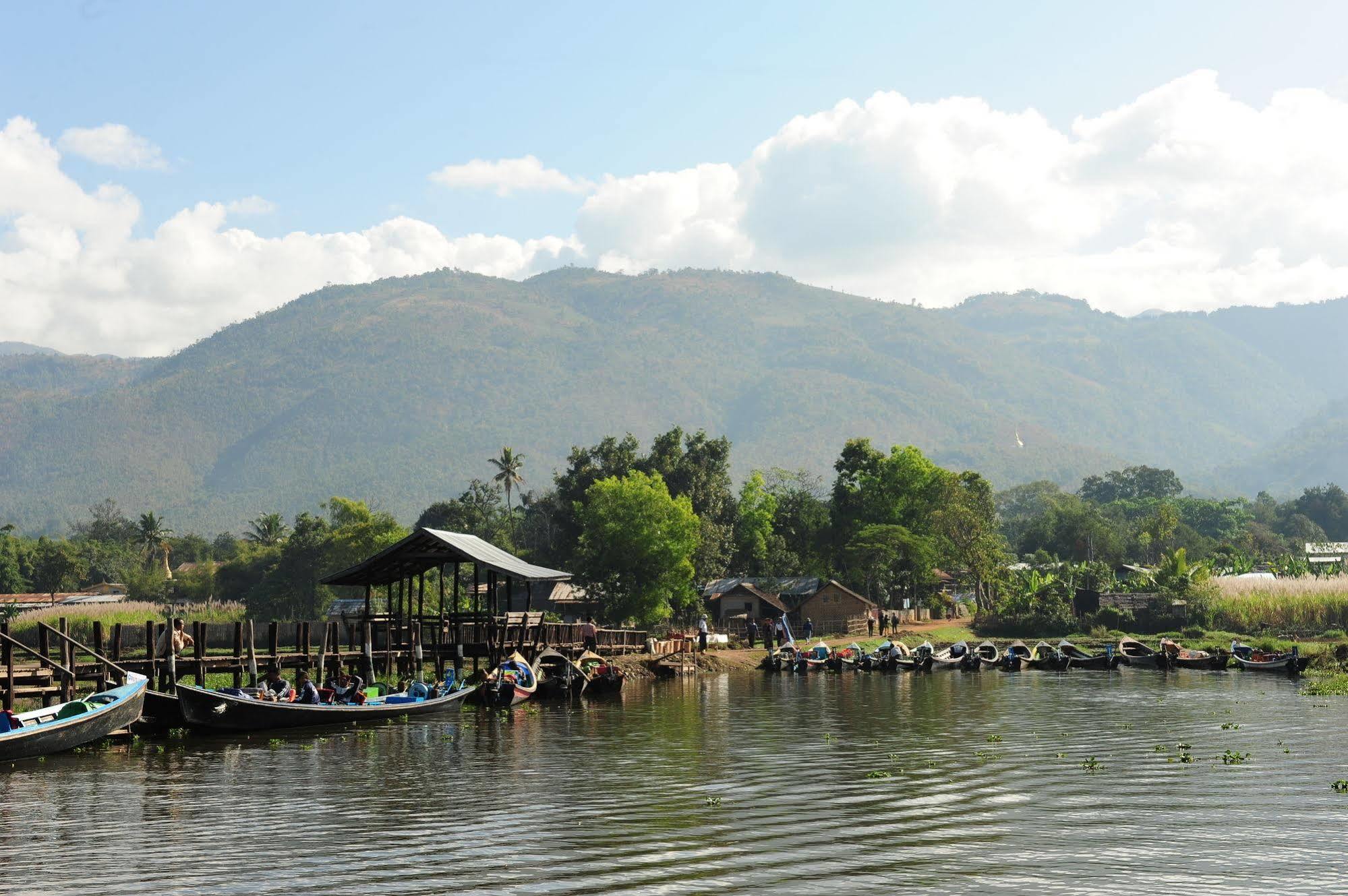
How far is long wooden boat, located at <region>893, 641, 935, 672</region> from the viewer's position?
65.5 metres

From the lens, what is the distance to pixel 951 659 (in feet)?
220

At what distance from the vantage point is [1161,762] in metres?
27.5

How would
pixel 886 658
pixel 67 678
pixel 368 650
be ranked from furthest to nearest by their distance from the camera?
pixel 886 658 < pixel 368 650 < pixel 67 678

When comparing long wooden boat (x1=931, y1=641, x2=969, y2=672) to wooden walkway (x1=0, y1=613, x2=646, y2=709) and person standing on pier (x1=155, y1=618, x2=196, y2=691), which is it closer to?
wooden walkway (x1=0, y1=613, x2=646, y2=709)

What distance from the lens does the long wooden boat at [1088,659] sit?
64625mm

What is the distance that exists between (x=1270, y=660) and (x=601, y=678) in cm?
3340

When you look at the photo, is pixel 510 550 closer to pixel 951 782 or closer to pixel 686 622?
pixel 686 622

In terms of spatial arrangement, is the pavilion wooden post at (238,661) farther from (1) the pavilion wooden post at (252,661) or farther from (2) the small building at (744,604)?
(2) the small building at (744,604)

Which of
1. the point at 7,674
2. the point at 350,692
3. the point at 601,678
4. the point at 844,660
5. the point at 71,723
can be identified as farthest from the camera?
the point at 844,660

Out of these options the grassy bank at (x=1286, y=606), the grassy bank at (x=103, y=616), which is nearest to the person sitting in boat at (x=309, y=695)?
the grassy bank at (x=103, y=616)

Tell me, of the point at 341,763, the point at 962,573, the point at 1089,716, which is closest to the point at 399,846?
the point at 341,763

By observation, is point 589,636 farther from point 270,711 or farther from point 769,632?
point 769,632

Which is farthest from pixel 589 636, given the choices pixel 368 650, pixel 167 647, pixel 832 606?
pixel 832 606

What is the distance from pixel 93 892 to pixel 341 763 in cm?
1261
